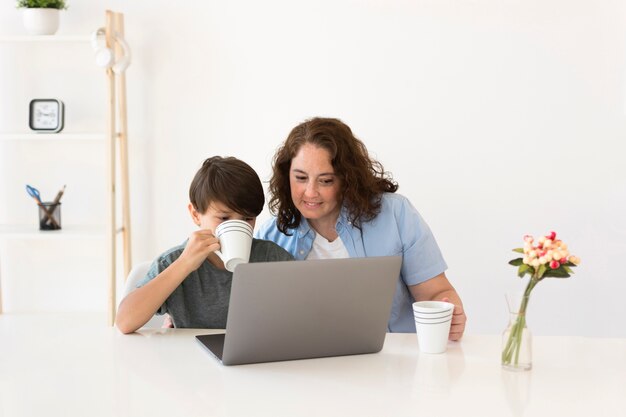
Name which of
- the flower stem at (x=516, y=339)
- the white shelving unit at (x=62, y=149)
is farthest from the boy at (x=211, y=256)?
the white shelving unit at (x=62, y=149)

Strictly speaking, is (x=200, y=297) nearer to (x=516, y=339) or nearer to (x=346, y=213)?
(x=346, y=213)

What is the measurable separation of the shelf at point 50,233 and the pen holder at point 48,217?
33 millimetres

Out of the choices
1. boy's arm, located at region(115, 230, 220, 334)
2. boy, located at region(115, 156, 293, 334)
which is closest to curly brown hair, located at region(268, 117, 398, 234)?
boy, located at region(115, 156, 293, 334)

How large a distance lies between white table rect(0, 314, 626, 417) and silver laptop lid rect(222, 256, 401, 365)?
30mm

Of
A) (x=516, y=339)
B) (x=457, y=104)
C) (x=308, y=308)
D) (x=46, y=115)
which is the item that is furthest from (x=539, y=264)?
(x=46, y=115)

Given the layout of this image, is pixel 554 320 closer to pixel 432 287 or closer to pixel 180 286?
pixel 432 287

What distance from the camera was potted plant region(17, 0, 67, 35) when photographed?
3.29 metres

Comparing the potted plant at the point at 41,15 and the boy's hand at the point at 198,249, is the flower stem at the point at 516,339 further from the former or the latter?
the potted plant at the point at 41,15

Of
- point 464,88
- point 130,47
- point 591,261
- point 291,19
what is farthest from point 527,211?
point 130,47

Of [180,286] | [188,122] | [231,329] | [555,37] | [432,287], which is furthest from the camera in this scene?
[188,122]

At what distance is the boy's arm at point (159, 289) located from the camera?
173 centimetres

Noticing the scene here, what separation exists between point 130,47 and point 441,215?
1476 mm

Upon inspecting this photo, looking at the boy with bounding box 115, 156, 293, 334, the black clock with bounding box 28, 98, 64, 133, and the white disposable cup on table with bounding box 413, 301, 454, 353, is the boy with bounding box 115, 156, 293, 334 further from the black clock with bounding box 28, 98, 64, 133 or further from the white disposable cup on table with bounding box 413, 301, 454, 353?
the black clock with bounding box 28, 98, 64, 133

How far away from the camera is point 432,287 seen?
6.93 feet
